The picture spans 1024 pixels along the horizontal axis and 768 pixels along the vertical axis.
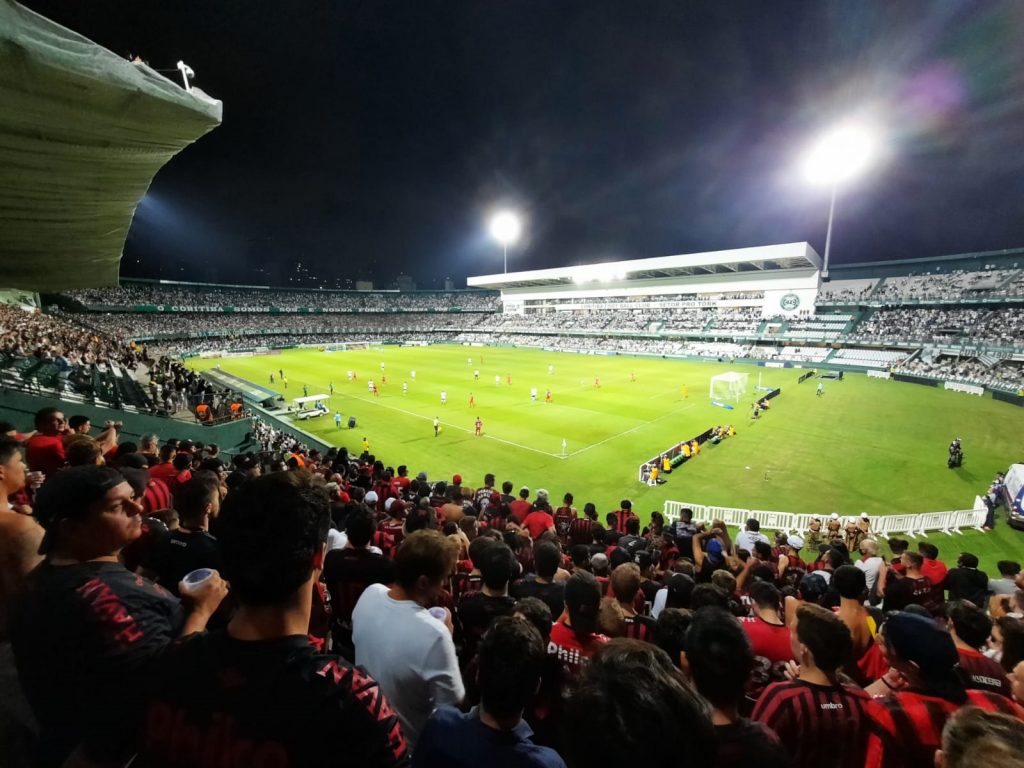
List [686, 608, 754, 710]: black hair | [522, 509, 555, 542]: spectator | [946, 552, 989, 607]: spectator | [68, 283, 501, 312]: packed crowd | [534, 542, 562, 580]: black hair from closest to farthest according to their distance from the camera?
[686, 608, 754, 710]: black hair → [534, 542, 562, 580]: black hair → [946, 552, 989, 607]: spectator → [522, 509, 555, 542]: spectator → [68, 283, 501, 312]: packed crowd

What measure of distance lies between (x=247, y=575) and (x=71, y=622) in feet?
3.63

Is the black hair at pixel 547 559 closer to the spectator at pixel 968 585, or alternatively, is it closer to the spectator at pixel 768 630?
the spectator at pixel 768 630

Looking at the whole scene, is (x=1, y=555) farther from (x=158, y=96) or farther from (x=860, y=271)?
(x=860, y=271)

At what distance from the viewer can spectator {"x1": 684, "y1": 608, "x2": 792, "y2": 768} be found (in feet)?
6.96

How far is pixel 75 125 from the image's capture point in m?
3.68

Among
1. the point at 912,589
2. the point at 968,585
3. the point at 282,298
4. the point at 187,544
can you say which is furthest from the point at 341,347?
the point at 968,585

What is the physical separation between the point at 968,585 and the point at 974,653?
4606 mm

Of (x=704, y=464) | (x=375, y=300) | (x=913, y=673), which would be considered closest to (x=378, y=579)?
(x=913, y=673)

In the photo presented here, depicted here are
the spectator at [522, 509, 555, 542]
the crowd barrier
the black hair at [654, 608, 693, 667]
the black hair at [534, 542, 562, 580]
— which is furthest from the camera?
the crowd barrier

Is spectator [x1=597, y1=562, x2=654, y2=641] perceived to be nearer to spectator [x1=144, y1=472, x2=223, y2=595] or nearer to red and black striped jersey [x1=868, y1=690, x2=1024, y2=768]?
red and black striped jersey [x1=868, y1=690, x2=1024, y2=768]

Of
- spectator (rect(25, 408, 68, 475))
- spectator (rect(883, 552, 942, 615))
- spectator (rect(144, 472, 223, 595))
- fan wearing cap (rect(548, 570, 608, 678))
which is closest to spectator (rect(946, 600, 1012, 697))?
spectator (rect(883, 552, 942, 615))

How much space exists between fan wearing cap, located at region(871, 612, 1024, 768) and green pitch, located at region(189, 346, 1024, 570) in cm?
1313

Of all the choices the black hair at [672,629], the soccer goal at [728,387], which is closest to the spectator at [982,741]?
the black hair at [672,629]

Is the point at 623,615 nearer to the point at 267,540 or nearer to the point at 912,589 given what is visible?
the point at 267,540
